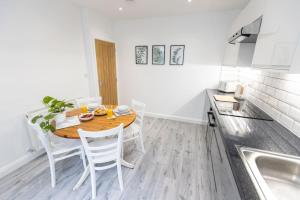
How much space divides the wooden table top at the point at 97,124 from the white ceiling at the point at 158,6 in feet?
6.95

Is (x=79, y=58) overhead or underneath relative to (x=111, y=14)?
underneath

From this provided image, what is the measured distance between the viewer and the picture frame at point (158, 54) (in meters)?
3.60

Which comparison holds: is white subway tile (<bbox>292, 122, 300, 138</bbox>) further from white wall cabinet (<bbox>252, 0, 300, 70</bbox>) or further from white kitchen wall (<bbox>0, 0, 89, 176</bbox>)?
white kitchen wall (<bbox>0, 0, 89, 176</bbox>)

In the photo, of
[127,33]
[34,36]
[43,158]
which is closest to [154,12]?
[127,33]

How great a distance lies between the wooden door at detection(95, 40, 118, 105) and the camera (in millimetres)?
3564

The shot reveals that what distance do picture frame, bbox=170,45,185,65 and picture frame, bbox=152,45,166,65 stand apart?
0.21 metres

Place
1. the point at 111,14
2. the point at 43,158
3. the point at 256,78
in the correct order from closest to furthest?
the point at 256,78
the point at 43,158
the point at 111,14

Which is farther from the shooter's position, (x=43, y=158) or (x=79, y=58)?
(x=79, y=58)

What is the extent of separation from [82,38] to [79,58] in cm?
45

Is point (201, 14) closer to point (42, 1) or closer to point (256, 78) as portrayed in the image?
point (256, 78)

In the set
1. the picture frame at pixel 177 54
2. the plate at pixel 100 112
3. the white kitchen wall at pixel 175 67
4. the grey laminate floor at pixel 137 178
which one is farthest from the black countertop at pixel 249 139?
the picture frame at pixel 177 54

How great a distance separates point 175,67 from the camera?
3.60 meters

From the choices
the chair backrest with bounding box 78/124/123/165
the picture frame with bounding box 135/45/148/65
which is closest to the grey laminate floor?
the chair backrest with bounding box 78/124/123/165

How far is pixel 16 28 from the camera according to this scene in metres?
1.97
